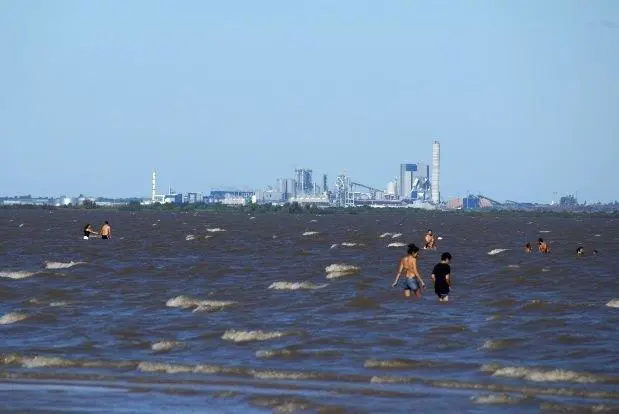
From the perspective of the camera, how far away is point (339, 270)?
51.0 m

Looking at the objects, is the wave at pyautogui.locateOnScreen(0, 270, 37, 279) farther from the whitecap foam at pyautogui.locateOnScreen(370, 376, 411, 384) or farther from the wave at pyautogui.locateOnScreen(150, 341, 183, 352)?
the whitecap foam at pyautogui.locateOnScreen(370, 376, 411, 384)

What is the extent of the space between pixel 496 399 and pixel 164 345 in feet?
29.0

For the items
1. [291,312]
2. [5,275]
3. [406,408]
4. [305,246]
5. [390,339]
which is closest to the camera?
[406,408]

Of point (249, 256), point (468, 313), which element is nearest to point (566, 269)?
point (249, 256)

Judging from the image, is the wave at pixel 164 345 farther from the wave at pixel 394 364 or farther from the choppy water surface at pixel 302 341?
the wave at pixel 394 364

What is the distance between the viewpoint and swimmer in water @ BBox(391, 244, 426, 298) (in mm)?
33906

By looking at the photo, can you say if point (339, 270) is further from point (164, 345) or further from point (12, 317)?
point (164, 345)

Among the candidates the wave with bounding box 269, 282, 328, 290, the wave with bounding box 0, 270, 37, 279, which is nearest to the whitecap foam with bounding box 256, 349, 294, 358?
the wave with bounding box 269, 282, 328, 290

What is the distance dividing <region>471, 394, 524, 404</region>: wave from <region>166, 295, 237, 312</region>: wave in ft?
48.1

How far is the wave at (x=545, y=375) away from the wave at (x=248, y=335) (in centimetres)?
638

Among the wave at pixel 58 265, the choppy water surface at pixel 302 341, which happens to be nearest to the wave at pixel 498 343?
the choppy water surface at pixel 302 341

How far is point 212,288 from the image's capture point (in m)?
42.4

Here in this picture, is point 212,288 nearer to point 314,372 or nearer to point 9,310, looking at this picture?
point 9,310

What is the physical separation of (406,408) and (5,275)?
99.4ft
